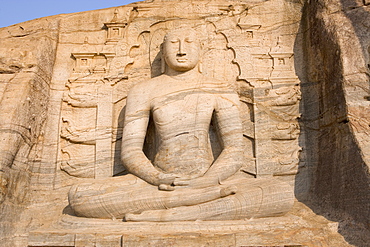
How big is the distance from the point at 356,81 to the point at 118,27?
377 centimetres

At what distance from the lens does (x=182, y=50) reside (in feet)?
22.0

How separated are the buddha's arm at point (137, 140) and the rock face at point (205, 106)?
7.1 inches

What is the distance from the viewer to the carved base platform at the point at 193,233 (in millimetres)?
4746

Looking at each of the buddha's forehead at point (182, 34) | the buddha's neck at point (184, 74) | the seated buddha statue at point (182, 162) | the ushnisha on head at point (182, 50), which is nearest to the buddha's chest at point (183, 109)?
the seated buddha statue at point (182, 162)

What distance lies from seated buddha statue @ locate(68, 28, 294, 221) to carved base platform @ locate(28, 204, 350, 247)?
0.14m

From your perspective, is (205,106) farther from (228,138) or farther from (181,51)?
(181,51)

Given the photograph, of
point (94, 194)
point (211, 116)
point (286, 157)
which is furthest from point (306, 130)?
point (94, 194)

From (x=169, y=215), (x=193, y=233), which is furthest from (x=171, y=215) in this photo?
(x=193, y=233)

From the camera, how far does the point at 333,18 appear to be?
648cm

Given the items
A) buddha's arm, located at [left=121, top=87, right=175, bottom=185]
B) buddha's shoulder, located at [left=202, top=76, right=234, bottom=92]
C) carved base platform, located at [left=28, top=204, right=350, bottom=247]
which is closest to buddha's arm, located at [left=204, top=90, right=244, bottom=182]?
buddha's shoulder, located at [left=202, top=76, right=234, bottom=92]

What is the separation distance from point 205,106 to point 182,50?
35.1 inches

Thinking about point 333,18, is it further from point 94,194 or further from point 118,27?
point 94,194

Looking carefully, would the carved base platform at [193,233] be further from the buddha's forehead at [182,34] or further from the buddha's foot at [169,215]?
the buddha's forehead at [182,34]

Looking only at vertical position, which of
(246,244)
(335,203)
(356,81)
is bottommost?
(246,244)
